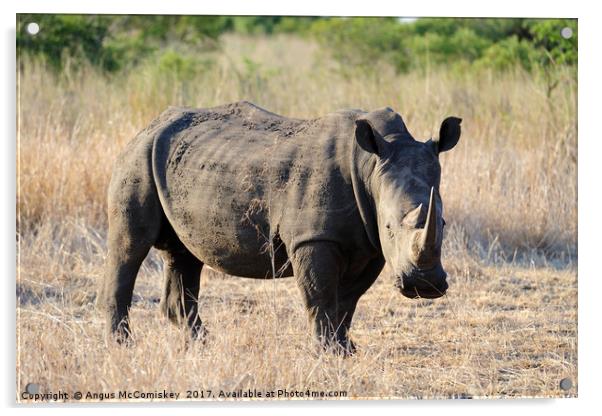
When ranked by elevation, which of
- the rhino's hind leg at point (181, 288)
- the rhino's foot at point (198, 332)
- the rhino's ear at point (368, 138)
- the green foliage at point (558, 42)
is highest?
the green foliage at point (558, 42)

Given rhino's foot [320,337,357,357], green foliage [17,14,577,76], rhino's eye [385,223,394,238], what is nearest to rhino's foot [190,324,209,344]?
rhino's foot [320,337,357,357]

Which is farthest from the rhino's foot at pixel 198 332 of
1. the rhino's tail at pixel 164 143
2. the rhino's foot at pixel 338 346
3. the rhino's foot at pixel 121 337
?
the rhino's foot at pixel 338 346

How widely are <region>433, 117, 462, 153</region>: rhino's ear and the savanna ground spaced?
3.90ft

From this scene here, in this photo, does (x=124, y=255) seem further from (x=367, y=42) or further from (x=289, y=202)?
(x=367, y=42)

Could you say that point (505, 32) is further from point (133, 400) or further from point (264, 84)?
point (133, 400)

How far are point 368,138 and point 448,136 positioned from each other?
0.46 metres

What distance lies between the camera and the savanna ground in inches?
233

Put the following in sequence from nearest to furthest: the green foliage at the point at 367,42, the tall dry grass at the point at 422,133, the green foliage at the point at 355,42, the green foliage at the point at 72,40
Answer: the tall dry grass at the point at 422,133, the green foliage at the point at 72,40, the green foliage at the point at 355,42, the green foliage at the point at 367,42

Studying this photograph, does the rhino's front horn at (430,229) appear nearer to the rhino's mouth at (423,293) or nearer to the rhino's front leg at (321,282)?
the rhino's mouth at (423,293)

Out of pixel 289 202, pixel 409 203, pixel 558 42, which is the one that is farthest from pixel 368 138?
pixel 558 42

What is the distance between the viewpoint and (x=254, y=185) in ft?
20.1

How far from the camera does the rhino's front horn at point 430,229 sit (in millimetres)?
5258

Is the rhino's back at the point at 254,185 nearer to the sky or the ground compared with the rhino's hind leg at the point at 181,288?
nearer to the sky

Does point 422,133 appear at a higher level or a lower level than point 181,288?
higher
